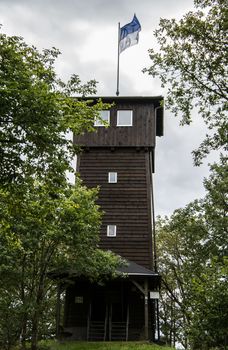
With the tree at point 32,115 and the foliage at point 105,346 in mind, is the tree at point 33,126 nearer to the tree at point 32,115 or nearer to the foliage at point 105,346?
the tree at point 32,115

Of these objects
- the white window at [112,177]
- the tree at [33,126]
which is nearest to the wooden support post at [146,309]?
the white window at [112,177]

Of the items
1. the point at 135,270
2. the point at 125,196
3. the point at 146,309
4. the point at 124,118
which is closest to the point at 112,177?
the point at 125,196

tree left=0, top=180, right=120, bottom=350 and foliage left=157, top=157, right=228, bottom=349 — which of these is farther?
tree left=0, top=180, right=120, bottom=350

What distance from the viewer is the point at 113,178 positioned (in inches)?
1155

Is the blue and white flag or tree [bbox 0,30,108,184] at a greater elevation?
the blue and white flag

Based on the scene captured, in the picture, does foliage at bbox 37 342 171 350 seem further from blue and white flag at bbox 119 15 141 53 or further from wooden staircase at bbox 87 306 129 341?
blue and white flag at bbox 119 15 141 53

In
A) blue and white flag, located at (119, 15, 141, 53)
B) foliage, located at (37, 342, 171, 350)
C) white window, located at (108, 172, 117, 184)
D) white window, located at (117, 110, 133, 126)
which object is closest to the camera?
foliage, located at (37, 342, 171, 350)

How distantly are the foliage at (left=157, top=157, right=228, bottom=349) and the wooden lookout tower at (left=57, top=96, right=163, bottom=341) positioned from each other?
267cm

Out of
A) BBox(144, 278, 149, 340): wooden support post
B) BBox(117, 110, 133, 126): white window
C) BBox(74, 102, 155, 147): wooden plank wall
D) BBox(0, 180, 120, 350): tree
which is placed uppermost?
BBox(117, 110, 133, 126): white window

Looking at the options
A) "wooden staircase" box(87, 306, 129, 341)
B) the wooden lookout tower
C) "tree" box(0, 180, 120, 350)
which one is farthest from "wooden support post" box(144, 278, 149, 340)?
"tree" box(0, 180, 120, 350)

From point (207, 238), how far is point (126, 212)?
5800 mm

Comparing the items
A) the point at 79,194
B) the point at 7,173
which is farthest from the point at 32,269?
the point at 7,173

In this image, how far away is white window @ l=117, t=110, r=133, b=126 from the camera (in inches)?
1208

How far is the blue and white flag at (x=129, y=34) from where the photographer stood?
96.9ft
